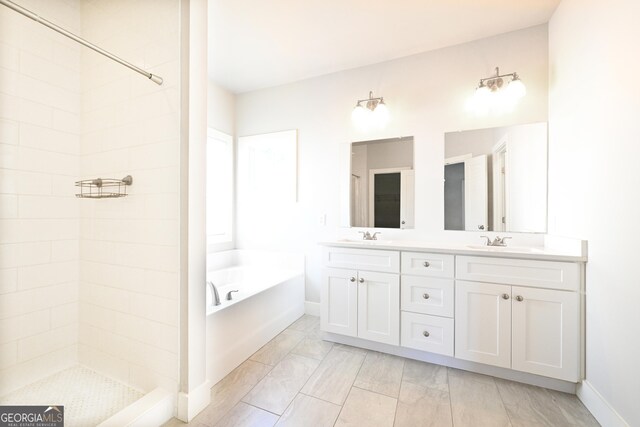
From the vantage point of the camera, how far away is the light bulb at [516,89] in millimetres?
1995

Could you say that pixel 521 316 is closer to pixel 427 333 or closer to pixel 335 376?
pixel 427 333

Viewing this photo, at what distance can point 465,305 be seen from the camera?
179cm

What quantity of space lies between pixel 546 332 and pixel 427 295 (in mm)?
695

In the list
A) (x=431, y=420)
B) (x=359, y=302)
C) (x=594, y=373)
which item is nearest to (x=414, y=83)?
(x=359, y=302)

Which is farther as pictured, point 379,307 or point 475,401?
point 379,307

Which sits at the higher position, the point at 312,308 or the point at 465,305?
the point at 465,305

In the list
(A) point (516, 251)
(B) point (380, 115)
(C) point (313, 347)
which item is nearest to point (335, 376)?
(C) point (313, 347)

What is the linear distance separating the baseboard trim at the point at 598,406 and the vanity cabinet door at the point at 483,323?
1.19 feet

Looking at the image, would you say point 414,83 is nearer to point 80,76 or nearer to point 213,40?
point 213,40

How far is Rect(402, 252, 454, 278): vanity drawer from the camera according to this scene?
1839 millimetres

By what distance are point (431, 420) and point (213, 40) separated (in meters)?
3.13

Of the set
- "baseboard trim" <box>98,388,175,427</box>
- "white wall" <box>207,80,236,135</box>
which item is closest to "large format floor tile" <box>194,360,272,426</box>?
"baseboard trim" <box>98,388,175,427</box>

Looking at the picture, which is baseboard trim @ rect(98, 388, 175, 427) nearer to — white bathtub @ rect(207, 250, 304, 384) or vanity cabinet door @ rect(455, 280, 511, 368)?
white bathtub @ rect(207, 250, 304, 384)

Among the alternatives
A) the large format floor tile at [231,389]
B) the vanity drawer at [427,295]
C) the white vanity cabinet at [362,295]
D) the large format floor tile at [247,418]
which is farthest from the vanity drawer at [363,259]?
the large format floor tile at [247,418]
